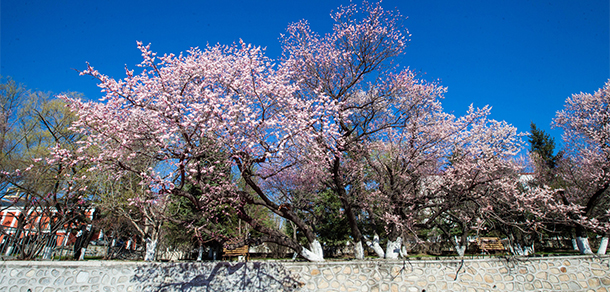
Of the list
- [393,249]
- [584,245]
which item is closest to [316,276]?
[393,249]

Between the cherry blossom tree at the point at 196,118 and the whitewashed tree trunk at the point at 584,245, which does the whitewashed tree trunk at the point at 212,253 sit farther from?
the whitewashed tree trunk at the point at 584,245

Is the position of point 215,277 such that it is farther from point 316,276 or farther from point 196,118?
point 196,118

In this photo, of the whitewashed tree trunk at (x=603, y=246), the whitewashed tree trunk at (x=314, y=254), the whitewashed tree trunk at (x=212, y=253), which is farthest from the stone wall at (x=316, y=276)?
the whitewashed tree trunk at (x=212, y=253)

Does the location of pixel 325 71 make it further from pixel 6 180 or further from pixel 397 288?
pixel 6 180

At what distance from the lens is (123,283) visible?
245 inches

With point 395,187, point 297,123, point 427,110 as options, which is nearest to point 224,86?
point 297,123

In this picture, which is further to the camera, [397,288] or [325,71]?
[325,71]

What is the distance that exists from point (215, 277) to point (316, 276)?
2.40 meters

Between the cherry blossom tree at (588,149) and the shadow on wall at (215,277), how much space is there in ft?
38.7

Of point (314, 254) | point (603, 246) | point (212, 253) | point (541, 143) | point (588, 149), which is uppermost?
point (541, 143)

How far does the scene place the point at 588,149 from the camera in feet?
40.4

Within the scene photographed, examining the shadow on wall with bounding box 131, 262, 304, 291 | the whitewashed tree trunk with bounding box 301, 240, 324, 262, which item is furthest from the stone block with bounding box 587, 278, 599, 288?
the shadow on wall with bounding box 131, 262, 304, 291

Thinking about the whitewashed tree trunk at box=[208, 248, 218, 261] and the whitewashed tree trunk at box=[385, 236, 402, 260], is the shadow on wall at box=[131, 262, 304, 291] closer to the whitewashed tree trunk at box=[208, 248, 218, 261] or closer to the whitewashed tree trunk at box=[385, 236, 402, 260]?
the whitewashed tree trunk at box=[385, 236, 402, 260]

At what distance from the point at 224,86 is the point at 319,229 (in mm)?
14171
